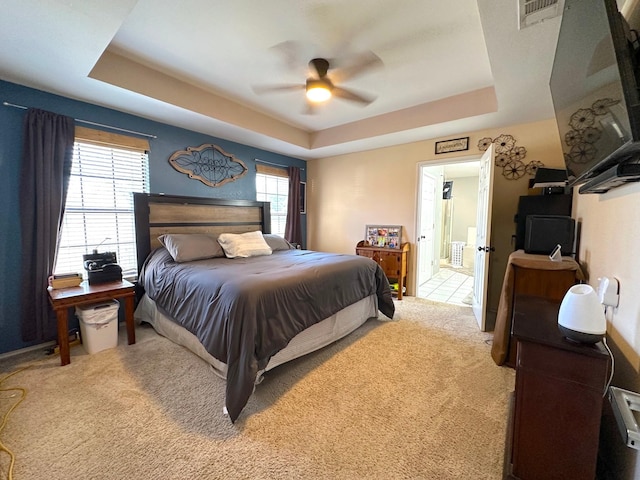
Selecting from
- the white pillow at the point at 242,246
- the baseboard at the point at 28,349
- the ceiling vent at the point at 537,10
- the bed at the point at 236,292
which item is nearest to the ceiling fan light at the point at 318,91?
the ceiling vent at the point at 537,10

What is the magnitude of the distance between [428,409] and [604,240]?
1.55m

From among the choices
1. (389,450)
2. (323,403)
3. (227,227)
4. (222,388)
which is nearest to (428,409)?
(389,450)

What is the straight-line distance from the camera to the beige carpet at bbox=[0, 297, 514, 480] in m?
1.37

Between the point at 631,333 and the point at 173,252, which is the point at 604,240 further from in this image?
the point at 173,252

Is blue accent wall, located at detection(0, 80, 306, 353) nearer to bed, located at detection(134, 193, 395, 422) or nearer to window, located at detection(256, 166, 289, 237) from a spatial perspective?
bed, located at detection(134, 193, 395, 422)

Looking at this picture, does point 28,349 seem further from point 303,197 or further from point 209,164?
point 303,197

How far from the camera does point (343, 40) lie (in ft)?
7.04

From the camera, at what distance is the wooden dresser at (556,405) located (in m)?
1.08

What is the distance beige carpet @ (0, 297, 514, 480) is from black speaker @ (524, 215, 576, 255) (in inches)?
44.9

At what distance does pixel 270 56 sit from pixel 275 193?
8.94ft

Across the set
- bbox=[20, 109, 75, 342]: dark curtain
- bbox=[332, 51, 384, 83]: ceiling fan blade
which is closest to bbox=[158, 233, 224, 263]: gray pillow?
bbox=[20, 109, 75, 342]: dark curtain

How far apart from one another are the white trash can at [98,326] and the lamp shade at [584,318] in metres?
3.43

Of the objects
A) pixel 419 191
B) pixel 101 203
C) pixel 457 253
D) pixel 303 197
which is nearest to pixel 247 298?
pixel 101 203

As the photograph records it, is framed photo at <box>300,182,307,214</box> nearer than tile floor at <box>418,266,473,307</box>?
No
